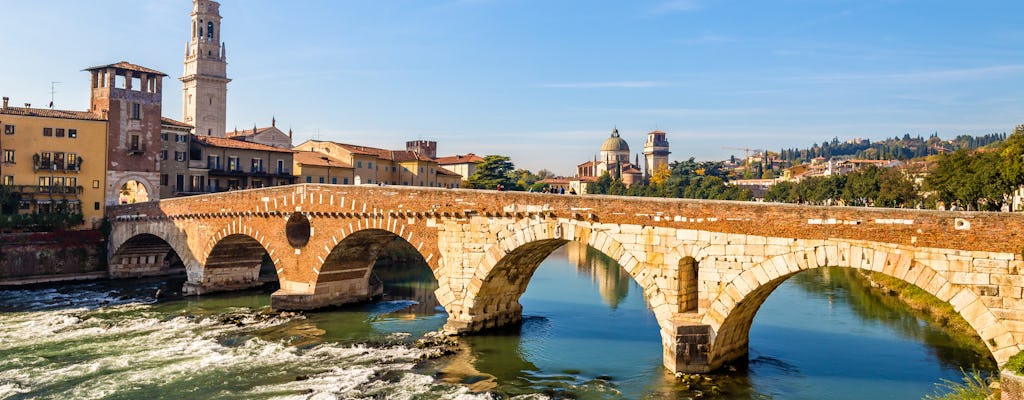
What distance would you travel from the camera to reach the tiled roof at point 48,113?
129ft

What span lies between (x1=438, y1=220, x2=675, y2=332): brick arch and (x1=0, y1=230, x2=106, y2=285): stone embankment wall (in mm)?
24387

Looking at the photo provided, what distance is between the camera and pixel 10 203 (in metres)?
38.4

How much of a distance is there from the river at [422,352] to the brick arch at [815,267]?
1.04m

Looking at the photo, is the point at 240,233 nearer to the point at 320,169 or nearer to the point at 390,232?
the point at 390,232

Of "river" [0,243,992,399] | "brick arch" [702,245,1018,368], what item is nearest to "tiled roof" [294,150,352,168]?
"river" [0,243,992,399]

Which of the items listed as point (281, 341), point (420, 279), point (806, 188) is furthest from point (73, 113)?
point (806, 188)

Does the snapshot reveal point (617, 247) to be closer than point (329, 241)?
Yes

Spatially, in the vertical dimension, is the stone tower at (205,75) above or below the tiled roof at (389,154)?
above

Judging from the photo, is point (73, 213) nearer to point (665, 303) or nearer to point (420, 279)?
point (420, 279)

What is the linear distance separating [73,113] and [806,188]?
196ft

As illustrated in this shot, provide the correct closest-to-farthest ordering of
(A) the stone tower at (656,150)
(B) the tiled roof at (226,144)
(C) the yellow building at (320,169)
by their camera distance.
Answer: (B) the tiled roof at (226,144), (C) the yellow building at (320,169), (A) the stone tower at (656,150)

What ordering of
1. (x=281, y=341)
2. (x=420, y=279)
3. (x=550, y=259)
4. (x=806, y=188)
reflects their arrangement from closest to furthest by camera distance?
1. (x=281, y=341)
2. (x=420, y=279)
3. (x=550, y=259)
4. (x=806, y=188)

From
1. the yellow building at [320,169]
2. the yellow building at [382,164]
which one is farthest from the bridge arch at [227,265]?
the yellow building at [382,164]

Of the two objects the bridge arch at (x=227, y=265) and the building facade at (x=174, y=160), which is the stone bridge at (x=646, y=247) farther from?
the building facade at (x=174, y=160)
